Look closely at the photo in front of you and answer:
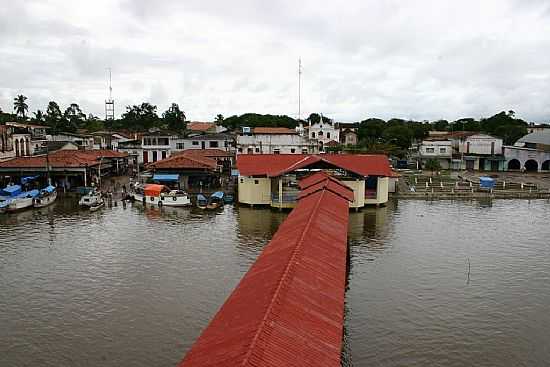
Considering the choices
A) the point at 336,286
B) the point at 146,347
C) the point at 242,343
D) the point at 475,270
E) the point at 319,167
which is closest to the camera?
the point at 242,343

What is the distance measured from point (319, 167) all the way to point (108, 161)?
31863 mm

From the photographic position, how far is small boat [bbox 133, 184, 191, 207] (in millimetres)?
42750

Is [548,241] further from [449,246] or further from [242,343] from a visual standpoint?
[242,343]

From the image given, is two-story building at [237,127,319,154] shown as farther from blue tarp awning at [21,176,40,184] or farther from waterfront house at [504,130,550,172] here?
waterfront house at [504,130,550,172]

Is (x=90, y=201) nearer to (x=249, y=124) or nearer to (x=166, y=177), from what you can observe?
(x=166, y=177)

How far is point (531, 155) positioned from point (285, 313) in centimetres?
7021

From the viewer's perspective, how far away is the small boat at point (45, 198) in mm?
41719

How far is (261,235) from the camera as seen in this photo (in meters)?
32.4

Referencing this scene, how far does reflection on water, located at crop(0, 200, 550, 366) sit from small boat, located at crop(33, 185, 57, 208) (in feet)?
12.7

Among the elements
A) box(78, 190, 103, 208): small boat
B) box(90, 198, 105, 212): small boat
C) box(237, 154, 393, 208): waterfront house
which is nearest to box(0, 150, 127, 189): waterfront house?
box(78, 190, 103, 208): small boat

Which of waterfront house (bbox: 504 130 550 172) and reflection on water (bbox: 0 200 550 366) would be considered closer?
reflection on water (bbox: 0 200 550 366)

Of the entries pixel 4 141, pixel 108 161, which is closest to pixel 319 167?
pixel 108 161

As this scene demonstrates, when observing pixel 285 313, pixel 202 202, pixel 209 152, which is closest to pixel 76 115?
pixel 209 152

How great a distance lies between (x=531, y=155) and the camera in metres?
70.4
